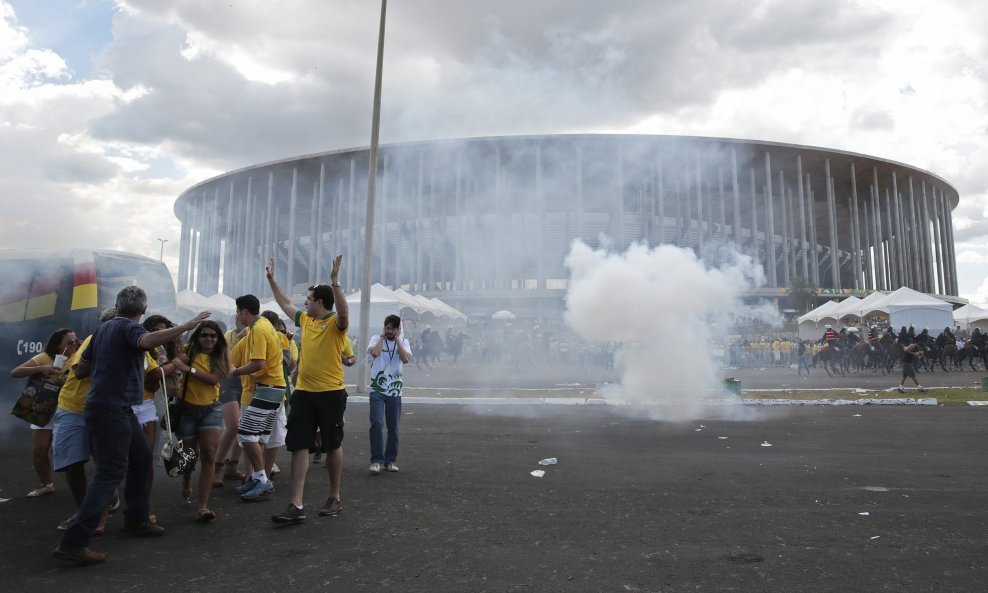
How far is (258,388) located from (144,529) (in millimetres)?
1254

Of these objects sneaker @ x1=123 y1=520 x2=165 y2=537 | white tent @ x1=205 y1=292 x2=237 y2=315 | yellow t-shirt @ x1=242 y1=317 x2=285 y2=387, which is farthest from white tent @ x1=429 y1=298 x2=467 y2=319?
sneaker @ x1=123 y1=520 x2=165 y2=537

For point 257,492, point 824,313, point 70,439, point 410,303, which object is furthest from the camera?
point 824,313

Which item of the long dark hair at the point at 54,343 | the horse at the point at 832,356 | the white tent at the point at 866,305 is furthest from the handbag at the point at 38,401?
the white tent at the point at 866,305

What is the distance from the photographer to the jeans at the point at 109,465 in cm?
337

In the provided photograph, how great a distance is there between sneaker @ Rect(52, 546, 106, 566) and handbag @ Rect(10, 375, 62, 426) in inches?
81.4

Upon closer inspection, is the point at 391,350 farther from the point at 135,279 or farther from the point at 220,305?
the point at 220,305

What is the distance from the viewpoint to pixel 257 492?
4.84m

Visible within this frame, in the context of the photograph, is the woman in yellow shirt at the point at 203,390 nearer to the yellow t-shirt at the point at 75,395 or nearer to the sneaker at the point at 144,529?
the sneaker at the point at 144,529

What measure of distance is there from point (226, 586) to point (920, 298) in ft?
99.0

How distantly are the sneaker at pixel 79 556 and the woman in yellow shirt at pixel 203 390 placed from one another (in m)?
1.00

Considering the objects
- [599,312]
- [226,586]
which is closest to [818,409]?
[599,312]

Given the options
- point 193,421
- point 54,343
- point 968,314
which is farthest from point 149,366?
point 968,314

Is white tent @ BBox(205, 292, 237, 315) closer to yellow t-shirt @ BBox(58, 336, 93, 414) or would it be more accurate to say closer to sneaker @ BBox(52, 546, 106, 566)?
yellow t-shirt @ BBox(58, 336, 93, 414)

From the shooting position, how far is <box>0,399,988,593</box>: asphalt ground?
3090 mm
